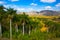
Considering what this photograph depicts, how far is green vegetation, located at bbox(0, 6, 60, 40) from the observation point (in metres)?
10.6

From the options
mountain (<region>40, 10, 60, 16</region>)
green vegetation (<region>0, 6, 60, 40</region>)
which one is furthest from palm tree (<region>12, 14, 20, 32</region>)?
mountain (<region>40, 10, 60, 16</region>)

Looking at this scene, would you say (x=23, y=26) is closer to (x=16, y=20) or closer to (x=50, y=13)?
(x=16, y=20)

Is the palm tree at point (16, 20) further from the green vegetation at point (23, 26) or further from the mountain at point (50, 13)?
the mountain at point (50, 13)

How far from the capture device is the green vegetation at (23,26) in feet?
34.9

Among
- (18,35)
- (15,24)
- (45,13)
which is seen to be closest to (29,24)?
(15,24)

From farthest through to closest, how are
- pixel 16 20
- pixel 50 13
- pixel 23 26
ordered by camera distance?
pixel 23 26
pixel 16 20
pixel 50 13

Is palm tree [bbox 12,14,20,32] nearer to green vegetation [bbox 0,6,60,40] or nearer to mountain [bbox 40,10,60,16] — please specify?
green vegetation [bbox 0,6,60,40]

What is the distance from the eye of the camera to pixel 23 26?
1229cm

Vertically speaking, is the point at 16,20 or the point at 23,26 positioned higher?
the point at 16,20

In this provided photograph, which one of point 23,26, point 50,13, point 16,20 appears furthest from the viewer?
point 23,26

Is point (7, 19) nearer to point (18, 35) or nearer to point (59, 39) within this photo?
point (18, 35)

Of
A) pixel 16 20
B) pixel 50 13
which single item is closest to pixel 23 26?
pixel 16 20

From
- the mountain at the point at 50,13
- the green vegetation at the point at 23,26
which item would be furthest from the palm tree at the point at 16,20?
the mountain at the point at 50,13

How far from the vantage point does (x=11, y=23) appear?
11.3m
